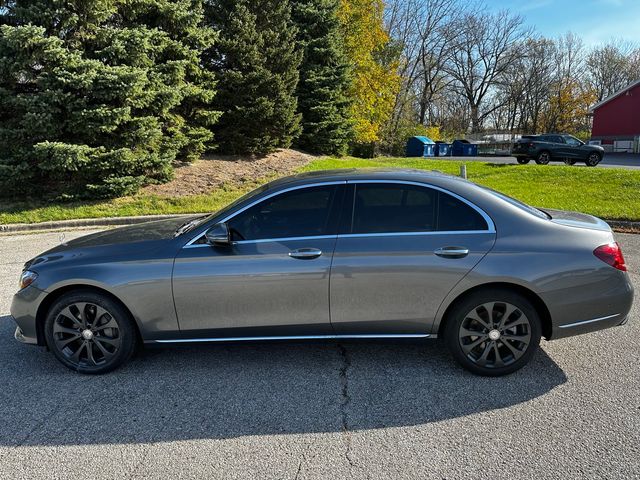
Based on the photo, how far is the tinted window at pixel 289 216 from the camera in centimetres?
340

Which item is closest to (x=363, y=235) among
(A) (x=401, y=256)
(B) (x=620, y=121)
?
(A) (x=401, y=256)

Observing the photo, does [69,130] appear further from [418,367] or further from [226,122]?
[418,367]

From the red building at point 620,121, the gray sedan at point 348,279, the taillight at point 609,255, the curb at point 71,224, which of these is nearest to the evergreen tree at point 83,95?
the curb at point 71,224

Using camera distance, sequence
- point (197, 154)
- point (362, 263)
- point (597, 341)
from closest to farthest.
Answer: point (362, 263) → point (597, 341) → point (197, 154)

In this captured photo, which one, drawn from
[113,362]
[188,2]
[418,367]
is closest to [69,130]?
[188,2]

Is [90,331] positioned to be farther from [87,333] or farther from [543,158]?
[543,158]

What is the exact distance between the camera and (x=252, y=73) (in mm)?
14641

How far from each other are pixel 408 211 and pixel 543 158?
21474 mm

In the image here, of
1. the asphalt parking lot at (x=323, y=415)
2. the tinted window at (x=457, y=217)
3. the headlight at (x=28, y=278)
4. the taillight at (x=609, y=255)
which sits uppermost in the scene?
the tinted window at (x=457, y=217)

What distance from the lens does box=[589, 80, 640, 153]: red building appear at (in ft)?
111

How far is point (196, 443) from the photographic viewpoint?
2.67m

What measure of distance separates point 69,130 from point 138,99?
1.75m

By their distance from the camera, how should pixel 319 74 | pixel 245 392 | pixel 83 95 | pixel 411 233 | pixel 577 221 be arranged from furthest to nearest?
pixel 319 74, pixel 83 95, pixel 577 221, pixel 411 233, pixel 245 392

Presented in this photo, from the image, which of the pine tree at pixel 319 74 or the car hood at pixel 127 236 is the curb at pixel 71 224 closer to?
the car hood at pixel 127 236
